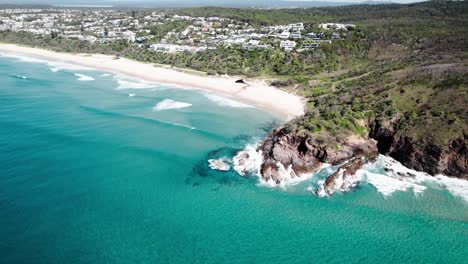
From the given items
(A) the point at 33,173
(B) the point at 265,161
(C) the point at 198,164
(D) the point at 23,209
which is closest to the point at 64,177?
(A) the point at 33,173

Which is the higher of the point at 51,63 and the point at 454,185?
the point at 51,63

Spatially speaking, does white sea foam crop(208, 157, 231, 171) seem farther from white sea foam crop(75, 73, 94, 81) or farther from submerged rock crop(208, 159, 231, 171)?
white sea foam crop(75, 73, 94, 81)

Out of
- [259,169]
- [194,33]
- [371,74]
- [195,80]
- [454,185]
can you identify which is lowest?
[259,169]

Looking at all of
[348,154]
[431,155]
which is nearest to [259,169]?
[348,154]

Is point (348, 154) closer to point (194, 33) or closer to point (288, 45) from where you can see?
point (288, 45)

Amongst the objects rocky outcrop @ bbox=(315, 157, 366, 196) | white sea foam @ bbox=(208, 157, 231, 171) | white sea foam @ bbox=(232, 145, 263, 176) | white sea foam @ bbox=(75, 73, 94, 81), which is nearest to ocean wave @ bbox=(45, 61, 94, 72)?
white sea foam @ bbox=(75, 73, 94, 81)

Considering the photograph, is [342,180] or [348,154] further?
[348,154]

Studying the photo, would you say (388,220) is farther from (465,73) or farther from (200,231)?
(465,73)
